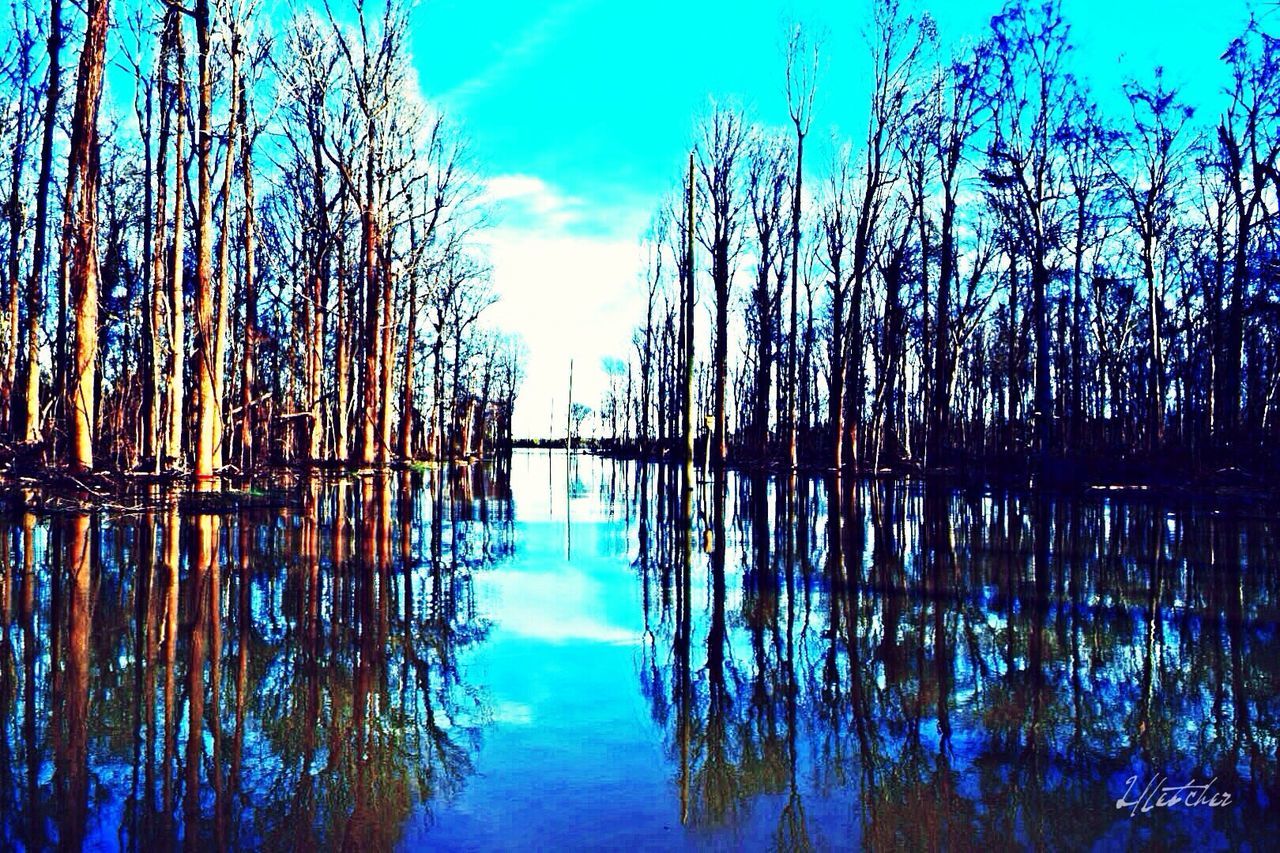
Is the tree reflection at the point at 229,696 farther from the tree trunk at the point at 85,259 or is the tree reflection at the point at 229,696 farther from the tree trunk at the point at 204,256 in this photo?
the tree trunk at the point at 204,256

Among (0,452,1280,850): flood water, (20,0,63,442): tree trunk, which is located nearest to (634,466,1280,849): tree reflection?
(0,452,1280,850): flood water

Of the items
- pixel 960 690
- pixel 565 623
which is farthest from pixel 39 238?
pixel 960 690

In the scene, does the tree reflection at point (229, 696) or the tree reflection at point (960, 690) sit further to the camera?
the tree reflection at point (960, 690)

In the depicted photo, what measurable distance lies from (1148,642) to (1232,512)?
12.5 metres

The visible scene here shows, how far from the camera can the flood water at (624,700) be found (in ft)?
8.39

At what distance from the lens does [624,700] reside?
385cm

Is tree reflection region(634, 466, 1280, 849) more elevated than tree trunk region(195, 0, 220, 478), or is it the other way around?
tree trunk region(195, 0, 220, 478)

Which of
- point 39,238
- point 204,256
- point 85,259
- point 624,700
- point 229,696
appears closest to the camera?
point 229,696

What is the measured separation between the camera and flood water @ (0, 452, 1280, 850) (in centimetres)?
256

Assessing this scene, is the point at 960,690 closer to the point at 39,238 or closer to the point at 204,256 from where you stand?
the point at 204,256

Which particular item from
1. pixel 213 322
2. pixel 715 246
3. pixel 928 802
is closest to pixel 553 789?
pixel 928 802

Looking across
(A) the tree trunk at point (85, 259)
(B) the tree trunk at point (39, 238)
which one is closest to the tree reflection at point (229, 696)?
(A) the tree trunk at point (85, 259)

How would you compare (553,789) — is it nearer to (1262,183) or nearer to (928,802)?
(928,802)

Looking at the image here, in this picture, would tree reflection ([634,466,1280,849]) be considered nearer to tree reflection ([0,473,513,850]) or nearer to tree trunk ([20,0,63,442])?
tree reflection ([0,473,513,850])
